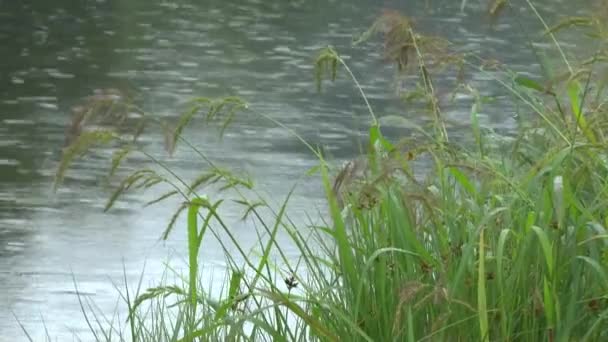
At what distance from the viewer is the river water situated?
7.47 m

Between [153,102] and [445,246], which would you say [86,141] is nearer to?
[445,246]

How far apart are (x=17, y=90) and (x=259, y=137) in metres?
2.69

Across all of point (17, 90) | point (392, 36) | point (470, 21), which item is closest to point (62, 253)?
point (392, 36)

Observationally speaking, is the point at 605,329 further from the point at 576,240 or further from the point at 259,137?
the point at 259,137

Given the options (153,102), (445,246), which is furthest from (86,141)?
(153,102)

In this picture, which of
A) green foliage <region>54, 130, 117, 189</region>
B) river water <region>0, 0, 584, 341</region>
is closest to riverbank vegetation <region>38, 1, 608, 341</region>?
green foliage <region>54, 130, 117, 189</region>

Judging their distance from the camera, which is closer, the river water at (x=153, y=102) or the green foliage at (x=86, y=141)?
the green foliage at (x=86, y=141)

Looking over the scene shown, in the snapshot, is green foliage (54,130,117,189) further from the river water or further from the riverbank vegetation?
the river water

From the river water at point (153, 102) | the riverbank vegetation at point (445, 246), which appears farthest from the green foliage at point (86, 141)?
the river water at point (153, 102)

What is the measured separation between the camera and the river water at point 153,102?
24.5ft

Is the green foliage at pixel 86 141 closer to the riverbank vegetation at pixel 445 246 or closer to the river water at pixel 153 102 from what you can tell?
the riverbank vegetation at pixel 445 246

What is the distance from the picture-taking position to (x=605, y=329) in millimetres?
3709

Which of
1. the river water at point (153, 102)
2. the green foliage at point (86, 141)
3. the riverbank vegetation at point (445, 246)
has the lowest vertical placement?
the river water at point (153, 102)

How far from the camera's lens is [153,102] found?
12.8 metres
